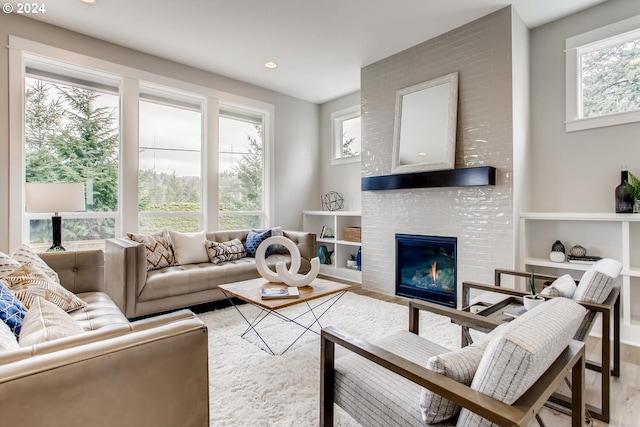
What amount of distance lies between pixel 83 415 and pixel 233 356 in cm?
152

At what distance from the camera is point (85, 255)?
251 centimetres

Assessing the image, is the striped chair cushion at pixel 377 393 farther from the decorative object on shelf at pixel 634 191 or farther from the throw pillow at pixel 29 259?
the decorative object on shelf at pixel 634 191

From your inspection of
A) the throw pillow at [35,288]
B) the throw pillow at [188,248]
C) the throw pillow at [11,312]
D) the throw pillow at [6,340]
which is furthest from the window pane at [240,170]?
the throw pillow at [6,340]

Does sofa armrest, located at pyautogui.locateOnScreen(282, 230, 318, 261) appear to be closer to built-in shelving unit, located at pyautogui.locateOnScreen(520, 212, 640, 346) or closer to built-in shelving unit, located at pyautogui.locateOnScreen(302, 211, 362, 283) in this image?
built-in shelving unit, located at pyautogui.locateOnScreen(302, 211, 362, 283)

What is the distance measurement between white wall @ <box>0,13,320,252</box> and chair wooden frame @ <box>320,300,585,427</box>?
340cm

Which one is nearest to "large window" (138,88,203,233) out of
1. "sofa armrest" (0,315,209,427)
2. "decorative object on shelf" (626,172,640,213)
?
"sofa armrest" (0,315,209,427)

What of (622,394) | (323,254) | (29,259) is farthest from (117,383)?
(323,254)

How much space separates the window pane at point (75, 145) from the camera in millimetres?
3217

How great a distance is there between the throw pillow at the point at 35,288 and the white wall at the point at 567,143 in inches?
159

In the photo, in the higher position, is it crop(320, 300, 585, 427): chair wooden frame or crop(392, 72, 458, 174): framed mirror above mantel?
crop(392, 72, 458, 174): framed mirror above mantel

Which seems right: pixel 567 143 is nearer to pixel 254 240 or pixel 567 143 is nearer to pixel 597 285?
pixel 597 285

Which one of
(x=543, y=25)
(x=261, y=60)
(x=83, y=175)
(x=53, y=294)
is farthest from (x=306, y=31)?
(x=53, y=294)

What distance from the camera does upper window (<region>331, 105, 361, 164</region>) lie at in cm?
514

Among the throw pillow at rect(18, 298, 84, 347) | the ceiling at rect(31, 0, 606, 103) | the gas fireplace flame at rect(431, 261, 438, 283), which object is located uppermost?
the ceiling at rect(31, 0, 606, 103)
